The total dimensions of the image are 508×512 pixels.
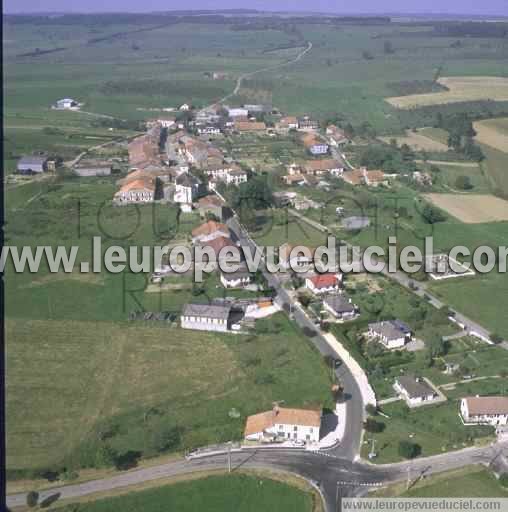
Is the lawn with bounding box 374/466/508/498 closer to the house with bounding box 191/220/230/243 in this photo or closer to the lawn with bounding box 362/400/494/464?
the lawn with bounding box 362/400/494/464

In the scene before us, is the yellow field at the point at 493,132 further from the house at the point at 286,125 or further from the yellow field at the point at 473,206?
the house at the point at 286,125

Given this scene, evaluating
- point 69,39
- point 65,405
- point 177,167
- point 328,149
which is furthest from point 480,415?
point 69,39

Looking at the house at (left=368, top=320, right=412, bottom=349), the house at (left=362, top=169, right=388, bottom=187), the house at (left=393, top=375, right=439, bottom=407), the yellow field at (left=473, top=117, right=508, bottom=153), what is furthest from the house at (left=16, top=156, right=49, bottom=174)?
the yellow field at (left=473, top=117, right=508, bottom=153)

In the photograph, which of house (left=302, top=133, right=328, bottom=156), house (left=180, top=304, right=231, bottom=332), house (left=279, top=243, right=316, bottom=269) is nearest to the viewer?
house (left=180, top=304, right=231, bottom=332)

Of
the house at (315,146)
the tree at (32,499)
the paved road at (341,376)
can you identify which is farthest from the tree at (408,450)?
the house at (315,146)

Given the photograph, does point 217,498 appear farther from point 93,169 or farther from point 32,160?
point 32,160

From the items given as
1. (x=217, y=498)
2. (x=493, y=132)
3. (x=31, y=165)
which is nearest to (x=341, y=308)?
(x=217, y=498)
